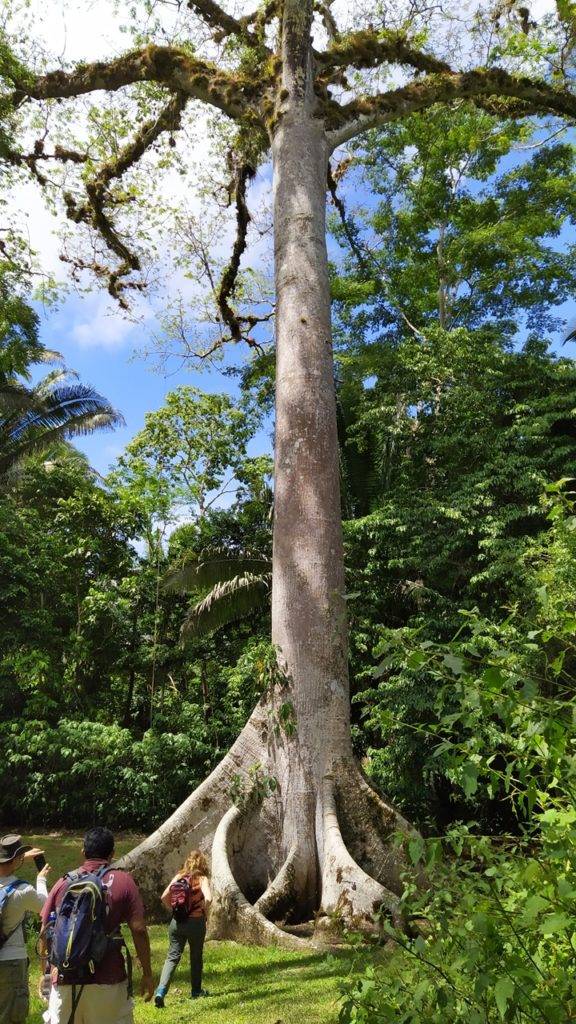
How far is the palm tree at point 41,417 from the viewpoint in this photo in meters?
17.4

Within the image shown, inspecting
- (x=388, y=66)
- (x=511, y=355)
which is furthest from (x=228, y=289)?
(x=511, y=355)

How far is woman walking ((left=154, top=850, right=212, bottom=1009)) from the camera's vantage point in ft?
15.3

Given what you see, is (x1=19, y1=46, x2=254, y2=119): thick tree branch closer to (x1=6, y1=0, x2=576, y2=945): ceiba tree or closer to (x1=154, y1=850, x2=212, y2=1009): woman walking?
(x1=6, y1=0, x2=576, y2=945): ceiba tree

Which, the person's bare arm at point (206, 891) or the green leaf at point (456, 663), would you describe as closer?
the green leaf at point (456, 663)

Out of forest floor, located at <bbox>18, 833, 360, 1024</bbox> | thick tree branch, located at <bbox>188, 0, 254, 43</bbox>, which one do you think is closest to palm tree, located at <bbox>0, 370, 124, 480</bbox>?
thick tree branch, located at <bbox>188, 0, 254, 43</bbox>

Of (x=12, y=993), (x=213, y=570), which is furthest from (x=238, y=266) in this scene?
(x=12, y=993)

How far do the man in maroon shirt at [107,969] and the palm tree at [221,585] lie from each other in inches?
395

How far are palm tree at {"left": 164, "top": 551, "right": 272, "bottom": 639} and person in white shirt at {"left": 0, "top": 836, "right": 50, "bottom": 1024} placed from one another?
380 inches

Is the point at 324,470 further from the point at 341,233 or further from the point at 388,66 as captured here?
the point at 341,233

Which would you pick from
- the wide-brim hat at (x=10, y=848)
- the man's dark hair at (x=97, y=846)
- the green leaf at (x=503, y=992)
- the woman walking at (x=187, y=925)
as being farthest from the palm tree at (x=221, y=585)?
the green leaf at (x=503, y=992)

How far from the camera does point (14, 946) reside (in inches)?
141

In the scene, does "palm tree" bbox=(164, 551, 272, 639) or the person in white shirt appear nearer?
the person in white shirt

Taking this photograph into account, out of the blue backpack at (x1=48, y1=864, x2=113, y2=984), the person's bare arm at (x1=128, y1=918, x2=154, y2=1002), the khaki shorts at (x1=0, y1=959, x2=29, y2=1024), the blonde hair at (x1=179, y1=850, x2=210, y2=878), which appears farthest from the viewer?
the blonde hair at (x1=179, y1=850, x2=210, y2=878)

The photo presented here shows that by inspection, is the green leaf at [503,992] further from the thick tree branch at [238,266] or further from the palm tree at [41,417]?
the palm tree at [41,417]
